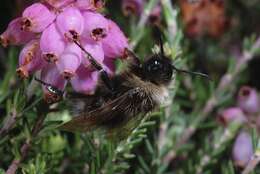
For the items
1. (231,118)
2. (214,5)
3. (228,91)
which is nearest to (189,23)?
(214,5)


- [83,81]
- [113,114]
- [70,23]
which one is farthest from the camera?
[83,81]

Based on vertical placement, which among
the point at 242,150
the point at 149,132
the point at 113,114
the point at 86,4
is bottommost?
the point at 242,150

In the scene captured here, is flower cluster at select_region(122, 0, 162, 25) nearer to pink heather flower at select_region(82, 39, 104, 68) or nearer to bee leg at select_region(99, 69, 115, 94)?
bee leg at select_region(99, 69, 115, 94)

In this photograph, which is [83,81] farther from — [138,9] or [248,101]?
[248,101]

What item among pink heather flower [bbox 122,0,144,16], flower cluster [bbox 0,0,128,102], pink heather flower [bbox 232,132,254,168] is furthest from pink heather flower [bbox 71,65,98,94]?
pink heather flower [bbox 232,132,254,168]

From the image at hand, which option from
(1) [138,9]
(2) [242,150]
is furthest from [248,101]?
(1) [138,9]

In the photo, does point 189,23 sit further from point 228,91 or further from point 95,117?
point 95,117
